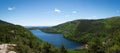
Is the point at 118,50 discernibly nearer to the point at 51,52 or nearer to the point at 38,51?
the point at 51,52

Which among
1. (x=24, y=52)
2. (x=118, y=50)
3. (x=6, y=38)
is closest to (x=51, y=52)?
(x=24, y=52)

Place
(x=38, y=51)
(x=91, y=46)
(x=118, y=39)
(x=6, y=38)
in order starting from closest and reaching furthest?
(x=91, y=46), (x=38, y=51), (x=118, y=39), (x=6, y=38)

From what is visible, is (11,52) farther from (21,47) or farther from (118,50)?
(118,50)

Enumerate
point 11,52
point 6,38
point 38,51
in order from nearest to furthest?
point 11,52 → point 38,51 → point 6,38

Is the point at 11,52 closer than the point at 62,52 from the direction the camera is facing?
Yes

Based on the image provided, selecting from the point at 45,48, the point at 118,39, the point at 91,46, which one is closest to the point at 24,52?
the point at 45,48

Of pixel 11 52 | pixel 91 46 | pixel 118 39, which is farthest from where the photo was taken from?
pixel 118 39

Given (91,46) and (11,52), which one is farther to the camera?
(91,46)

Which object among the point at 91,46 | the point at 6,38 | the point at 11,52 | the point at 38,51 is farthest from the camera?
the point at 6,38
